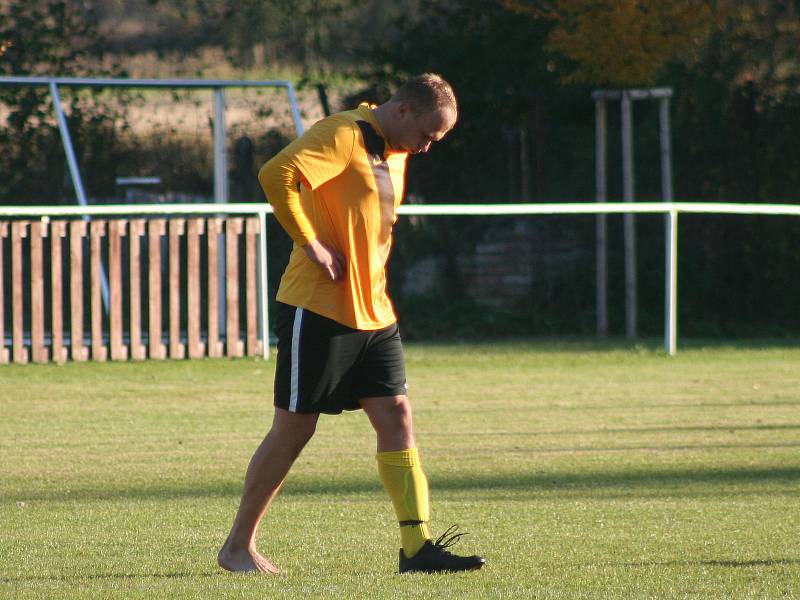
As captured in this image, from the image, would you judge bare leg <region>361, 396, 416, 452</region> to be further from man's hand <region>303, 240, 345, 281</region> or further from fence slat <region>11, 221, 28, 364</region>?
fence slat <region>11, 221, 28, 364</region>

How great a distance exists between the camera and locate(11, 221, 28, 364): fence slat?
45.5 ft

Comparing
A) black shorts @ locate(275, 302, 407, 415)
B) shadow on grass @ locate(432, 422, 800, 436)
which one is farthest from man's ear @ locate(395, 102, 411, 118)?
shadow on grass @ locate(432, 422, 800, 436)

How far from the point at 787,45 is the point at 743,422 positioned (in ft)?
37.0

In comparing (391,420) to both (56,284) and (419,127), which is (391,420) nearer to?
(419,127)

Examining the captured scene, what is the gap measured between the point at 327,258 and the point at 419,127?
60 cm

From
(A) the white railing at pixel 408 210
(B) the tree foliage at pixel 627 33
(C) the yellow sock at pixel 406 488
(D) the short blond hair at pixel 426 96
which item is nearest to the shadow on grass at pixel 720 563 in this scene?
(C) the yellow sock at pixel 406 488

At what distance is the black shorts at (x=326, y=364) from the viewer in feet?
18.2

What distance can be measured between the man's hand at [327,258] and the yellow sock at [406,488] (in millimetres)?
745

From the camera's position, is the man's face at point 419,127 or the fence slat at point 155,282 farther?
the fence slat at point 155,282

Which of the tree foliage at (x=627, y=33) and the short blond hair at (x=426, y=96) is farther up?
the tree foliage at (x=627, y=33)

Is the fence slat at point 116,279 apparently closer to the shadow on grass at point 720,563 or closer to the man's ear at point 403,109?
the man's ear at point 403,109

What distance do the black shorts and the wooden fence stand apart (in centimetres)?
868

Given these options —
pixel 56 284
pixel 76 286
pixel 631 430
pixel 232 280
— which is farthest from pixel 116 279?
pixel 631 430

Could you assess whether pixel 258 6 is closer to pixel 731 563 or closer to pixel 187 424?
pixel 187 424
